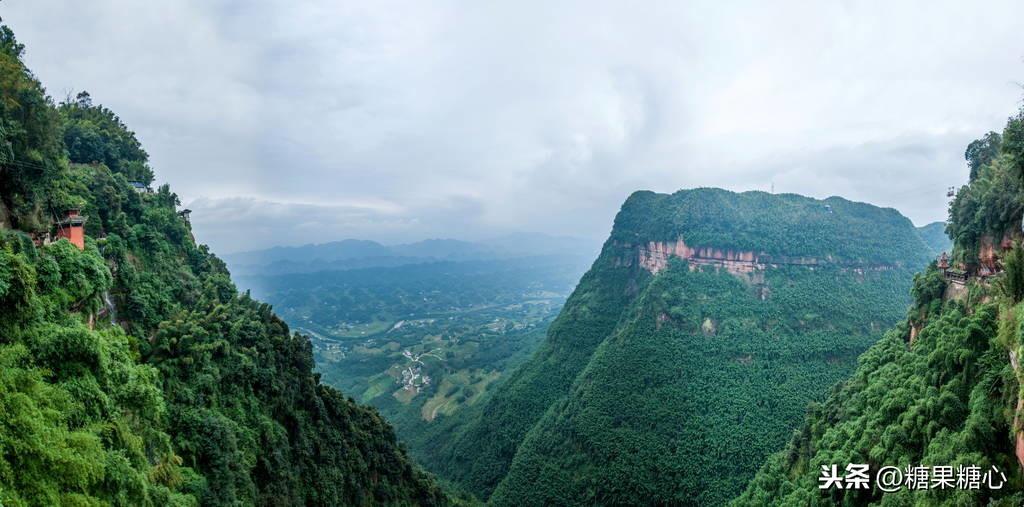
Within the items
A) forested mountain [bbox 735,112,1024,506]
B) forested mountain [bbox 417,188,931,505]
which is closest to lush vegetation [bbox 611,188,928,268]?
forested mountain [bbox 417,188,931,505]

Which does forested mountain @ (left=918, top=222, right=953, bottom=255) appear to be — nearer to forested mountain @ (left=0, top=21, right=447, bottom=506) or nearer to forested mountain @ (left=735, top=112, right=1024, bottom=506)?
forested mountain @ (left=735, top=112, right=1024, bottom=506)

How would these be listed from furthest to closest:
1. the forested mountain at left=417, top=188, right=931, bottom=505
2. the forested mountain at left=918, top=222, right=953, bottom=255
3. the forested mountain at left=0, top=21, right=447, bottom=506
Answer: the forested mountain at left=918, top=222, right=953, bottom=255 < the forested mountain at left=417, top=188, right=931, bottom=505 < the forested mountain at left=0, top=21, right=447, bottom=506

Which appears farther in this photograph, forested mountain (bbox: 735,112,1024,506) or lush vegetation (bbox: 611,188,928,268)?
lush vegetation (bbox: 611,188,928,268)

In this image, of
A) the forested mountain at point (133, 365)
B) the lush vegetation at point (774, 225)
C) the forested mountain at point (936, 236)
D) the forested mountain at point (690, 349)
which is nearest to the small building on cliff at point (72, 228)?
the forested mountain at point (133, 365)

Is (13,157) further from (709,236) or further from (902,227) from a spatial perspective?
(902,227)

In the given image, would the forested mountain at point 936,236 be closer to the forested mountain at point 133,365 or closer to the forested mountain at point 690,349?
the forested mountain at point 690,349

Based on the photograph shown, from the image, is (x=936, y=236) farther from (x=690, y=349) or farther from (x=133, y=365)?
(x=133, y=365)
